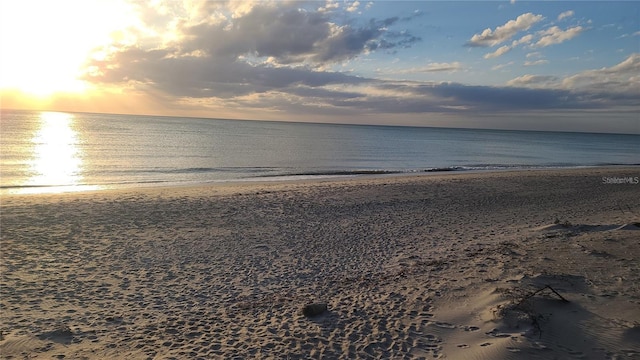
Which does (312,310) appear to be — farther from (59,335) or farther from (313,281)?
(59,335)

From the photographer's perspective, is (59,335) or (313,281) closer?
(59,335)

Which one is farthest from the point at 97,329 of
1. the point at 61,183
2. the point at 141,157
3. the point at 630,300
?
the point at 141,157

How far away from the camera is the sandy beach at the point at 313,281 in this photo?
207 inches

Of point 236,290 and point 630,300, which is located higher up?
point 630,300

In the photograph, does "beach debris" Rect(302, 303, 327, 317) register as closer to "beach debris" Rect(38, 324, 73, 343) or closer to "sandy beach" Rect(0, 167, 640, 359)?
"sandy beach" Rect(0, 167, 640, 359)

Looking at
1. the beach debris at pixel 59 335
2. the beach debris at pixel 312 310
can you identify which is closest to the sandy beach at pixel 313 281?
the beach debris at pixel 59 335

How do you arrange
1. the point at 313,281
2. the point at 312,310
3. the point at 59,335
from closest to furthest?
the point at 59,335 → the point at 312,310 → the point at 313,281

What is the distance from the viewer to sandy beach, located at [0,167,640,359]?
207 inches

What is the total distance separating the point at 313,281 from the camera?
7.95 m

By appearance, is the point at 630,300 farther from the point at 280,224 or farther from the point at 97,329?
the point at 280,224

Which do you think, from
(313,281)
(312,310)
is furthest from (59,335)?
(313,281)

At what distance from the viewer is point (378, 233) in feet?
38.7

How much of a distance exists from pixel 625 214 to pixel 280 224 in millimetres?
11679

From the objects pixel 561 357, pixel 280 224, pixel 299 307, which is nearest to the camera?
pixel 561 357
